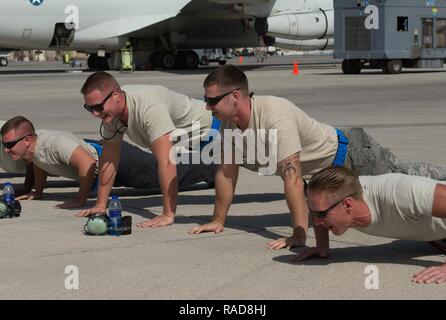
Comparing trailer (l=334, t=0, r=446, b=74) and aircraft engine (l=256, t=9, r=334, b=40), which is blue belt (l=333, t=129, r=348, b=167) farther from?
aircraft engine (l=256, t=9, r=334, b=40)

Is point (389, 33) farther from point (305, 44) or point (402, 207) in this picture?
point (402, 207)

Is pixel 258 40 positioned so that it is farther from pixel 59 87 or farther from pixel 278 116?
pixel 278 116

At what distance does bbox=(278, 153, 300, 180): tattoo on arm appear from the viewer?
22.4 feet

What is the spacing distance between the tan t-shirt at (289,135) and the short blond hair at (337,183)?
1.26 m

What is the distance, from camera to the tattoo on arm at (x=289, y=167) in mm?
6832

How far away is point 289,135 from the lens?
272 inches

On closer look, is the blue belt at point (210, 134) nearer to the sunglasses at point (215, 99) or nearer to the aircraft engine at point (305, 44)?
the sunglasses at point (215, 99)

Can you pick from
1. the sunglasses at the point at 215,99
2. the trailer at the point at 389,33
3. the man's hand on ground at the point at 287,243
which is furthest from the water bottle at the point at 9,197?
the trailer at the point at 389,33

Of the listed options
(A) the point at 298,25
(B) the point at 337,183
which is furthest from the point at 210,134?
(A) the point at 298,25

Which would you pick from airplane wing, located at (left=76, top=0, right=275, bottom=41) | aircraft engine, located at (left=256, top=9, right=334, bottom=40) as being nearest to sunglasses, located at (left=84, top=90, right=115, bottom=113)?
airplane wing, located at (left=76, top=0, right=275, bottom=41)

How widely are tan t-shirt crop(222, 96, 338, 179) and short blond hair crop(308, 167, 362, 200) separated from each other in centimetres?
126

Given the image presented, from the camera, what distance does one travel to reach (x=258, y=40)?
155ft

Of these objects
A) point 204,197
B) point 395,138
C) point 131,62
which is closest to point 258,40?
point 131,62

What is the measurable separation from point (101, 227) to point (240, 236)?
3.80 feet
